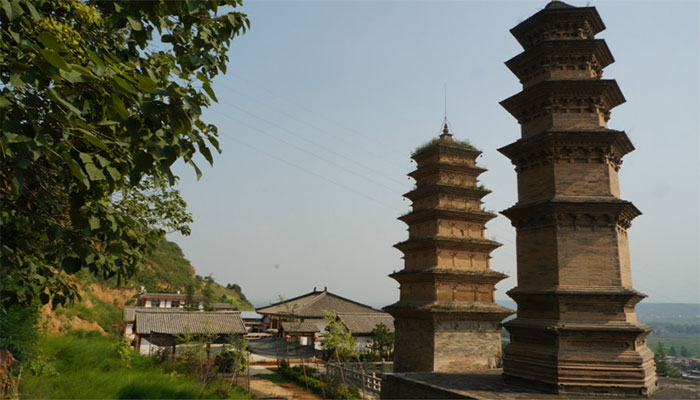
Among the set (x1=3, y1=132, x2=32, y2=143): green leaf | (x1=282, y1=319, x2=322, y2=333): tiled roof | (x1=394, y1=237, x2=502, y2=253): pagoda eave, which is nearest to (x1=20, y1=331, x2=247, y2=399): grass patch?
(x1=394, y1=237, x2=502, y2=253): pagoda eave

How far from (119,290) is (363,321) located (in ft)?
113

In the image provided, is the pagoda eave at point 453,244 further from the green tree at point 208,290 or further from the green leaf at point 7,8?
the green tree at point 208,290

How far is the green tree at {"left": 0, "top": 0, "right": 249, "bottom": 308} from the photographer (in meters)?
3.62

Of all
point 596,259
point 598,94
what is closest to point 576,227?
point 596,259

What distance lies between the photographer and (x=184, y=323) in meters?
34.0

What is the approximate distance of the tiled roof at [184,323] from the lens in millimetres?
32531

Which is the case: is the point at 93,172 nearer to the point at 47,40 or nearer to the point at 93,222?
the point at 93,222

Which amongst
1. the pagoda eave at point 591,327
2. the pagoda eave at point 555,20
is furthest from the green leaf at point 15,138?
the pagoda eave at point 555,20

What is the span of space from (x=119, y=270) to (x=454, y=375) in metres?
14.0

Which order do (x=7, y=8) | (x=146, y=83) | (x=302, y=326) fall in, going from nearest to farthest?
(x=7, y=8) → (x=146, y=83) → (x=302, y=326)

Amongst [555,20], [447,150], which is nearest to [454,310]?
[447,150]

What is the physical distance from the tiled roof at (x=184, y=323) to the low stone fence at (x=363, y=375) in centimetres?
941

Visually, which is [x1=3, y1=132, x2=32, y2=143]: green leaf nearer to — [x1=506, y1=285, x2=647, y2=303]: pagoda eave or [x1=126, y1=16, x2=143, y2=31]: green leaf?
[x1=126, y1=16, x2=143, y2=31]: green leaf

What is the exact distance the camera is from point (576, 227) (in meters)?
14.2
